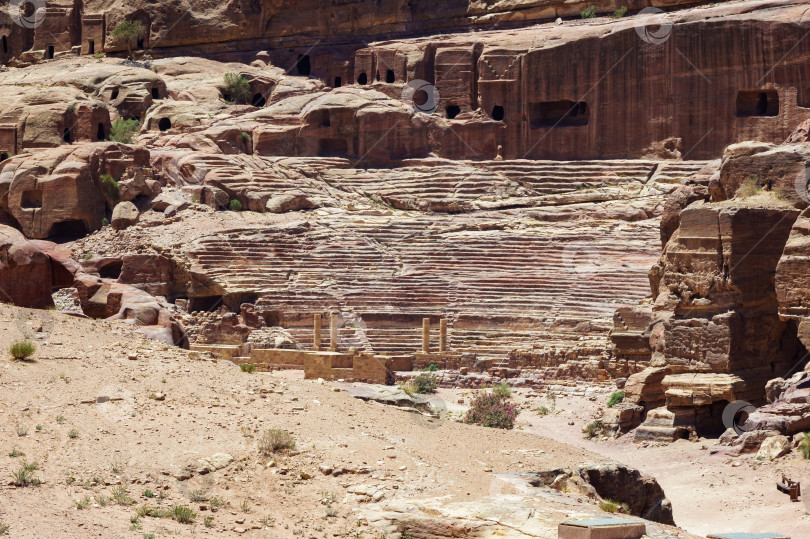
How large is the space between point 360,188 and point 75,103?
12224 millimetres

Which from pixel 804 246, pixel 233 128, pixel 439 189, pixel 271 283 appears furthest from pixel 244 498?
pixel 233 128

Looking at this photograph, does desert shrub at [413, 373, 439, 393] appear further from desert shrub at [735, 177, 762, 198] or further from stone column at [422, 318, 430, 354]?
desert shrub at [735, 177, 762, 198]

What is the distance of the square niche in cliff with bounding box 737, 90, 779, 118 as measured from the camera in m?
41.3

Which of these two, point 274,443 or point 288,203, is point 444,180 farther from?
point 274,443

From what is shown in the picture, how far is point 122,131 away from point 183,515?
123 feet

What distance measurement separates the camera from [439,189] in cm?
4312

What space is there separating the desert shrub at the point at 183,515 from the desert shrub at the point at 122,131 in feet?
121

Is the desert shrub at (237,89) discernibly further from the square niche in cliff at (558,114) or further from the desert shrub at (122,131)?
the square niche in cliff at (558,114)

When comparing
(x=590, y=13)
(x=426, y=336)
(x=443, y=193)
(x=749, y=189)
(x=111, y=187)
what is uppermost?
(x=590, y=13)

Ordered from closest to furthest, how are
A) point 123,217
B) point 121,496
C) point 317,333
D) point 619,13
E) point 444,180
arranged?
point 121,496 → point 317,333 → point 123,217 → point 444,180 → point 619,13

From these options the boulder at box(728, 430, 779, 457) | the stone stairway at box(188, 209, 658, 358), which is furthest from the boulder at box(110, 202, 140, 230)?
the boulder at box(728, 430, 779, 457)

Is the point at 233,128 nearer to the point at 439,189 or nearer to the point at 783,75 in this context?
the point at 439,189

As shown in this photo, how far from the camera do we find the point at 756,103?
136 ft

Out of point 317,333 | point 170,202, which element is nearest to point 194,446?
point 317,333
